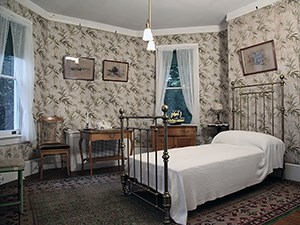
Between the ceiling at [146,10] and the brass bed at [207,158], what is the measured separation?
136cm

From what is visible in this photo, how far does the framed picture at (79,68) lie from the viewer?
14.6ft

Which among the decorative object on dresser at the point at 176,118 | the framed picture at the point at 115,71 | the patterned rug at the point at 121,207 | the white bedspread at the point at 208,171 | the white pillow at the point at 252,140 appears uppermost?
the framed picture at the point at 115,71

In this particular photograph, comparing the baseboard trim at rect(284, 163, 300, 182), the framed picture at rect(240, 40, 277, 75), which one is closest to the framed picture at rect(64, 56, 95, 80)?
the framed picture at rect(240, 40, 277, 75)

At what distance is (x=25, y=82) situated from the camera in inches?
146

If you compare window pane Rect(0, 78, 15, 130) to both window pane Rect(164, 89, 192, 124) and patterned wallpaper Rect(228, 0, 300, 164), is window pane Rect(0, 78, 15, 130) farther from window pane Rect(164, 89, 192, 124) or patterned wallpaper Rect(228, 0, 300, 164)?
patterned wallpaper Rect(228, 0, 300, 164)

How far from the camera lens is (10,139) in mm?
3496

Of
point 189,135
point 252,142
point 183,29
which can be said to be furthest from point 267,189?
point 183,29

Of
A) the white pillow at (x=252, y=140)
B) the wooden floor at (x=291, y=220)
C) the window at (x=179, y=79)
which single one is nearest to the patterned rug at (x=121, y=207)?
the wooden floor at (x=291, y=220)

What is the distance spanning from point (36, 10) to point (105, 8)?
1152 millimetres

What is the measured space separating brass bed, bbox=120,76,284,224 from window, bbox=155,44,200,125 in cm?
90

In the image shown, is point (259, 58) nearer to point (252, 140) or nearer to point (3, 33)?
point (252, 140)

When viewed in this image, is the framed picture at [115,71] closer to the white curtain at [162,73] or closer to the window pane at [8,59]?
the white curtain at [162,73]

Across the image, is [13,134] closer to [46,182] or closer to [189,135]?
[46,182]

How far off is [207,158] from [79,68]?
10.3 feet
